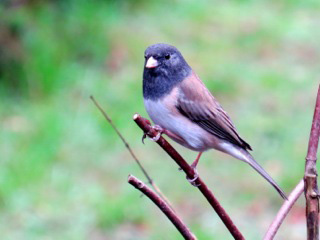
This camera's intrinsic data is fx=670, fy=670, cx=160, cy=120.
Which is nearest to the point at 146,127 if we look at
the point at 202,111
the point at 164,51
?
the point at 164,51

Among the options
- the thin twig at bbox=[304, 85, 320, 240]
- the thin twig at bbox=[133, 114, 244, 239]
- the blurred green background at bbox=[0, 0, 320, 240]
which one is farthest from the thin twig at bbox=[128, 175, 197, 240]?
the blurred green background at bbox=[0, 0, 320, 240]

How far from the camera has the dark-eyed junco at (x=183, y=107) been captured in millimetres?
2082

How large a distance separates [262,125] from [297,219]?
3.88 feet

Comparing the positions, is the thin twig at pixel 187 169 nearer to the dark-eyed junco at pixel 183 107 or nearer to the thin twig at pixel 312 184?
the thin twig at pixel 312 184

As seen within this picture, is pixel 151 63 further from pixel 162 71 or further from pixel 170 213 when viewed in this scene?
pixel 170 213

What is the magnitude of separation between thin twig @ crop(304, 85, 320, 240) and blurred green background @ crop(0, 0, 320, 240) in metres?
2.70

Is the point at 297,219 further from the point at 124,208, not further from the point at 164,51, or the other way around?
the point at 164,51

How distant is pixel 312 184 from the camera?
1260 mm

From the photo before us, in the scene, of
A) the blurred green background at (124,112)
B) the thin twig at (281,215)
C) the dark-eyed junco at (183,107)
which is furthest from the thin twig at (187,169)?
the blurred green background at (124,112)

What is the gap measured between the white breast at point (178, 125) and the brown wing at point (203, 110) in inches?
1.4

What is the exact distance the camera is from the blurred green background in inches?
163

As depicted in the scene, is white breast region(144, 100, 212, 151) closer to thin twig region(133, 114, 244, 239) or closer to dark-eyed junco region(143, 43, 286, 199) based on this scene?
dark-eyed junco region(143, 43, 286, 199)

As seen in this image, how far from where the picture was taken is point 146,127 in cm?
143

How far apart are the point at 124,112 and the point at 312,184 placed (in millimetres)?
4007
